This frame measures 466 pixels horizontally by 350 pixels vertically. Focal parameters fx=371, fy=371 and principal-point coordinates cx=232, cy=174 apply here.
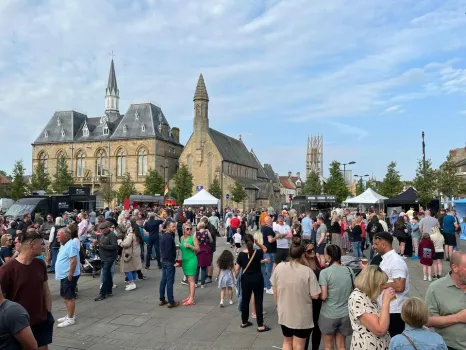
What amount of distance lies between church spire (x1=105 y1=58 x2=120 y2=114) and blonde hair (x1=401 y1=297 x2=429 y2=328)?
72699 mm

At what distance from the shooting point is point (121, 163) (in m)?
60.3

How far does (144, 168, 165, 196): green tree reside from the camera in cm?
5250

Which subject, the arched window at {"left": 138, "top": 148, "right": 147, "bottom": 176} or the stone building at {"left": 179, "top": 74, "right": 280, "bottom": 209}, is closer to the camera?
the stone building at {"left": 179, "top": 74, "right": 280, "bottom": 209}

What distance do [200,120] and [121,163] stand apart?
48.3 ft

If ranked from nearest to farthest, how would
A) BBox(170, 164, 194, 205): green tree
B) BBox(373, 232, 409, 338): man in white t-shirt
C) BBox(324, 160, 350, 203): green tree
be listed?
1. BBox(373, 232, 409, 338): man in white t-shirt
2. BBox(324, 160, 350, 203): green tree
3. BBox(170, 164, 194, 205): green tree

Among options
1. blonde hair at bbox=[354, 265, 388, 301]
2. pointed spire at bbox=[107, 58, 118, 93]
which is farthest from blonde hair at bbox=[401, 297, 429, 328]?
pointed spire at bbox=[107, 58, 118, 93]

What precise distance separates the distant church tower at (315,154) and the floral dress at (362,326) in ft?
382

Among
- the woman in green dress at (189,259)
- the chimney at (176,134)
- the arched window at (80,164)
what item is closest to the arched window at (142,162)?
the chimney at (176,134)

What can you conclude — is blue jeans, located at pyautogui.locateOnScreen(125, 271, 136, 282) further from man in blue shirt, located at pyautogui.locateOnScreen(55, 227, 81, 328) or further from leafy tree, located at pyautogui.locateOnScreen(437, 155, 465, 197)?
leafy tree, located at pyautogui.locateOnScreen(437, 155, 465, 197)

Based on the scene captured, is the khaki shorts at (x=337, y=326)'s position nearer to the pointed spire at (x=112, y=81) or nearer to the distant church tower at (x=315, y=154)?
the pointed spire at (x=112, y=81)

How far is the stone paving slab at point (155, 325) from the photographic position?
19.7 ft

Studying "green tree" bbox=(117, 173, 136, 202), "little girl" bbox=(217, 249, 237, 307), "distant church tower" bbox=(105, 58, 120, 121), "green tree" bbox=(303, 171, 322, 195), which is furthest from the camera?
"distant church tower" bbox=(105, 58, 120, 121)

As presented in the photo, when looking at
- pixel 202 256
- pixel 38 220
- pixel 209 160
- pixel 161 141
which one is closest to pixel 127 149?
pixel 161 141

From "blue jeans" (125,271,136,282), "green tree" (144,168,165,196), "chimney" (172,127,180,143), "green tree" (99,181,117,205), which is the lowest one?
"blue jeans" (125,271,136,282)
